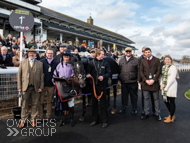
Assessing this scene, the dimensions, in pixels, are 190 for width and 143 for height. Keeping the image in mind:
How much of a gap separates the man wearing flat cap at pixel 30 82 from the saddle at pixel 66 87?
0.66m

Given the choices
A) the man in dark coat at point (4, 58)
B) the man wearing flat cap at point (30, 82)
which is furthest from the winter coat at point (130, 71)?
the man in dark coat at point (4, 58)

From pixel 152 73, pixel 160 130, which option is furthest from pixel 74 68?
pixel 160 130

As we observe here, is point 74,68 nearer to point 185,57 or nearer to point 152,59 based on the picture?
point 152,59

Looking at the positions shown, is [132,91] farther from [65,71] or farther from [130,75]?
[65,71]

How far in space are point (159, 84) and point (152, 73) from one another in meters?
0.44

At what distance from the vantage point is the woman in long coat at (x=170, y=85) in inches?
165

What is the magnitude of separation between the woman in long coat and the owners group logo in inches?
132

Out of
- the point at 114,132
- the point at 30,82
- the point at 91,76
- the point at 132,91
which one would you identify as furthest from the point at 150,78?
the point at 30,82

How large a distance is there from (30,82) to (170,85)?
407cm

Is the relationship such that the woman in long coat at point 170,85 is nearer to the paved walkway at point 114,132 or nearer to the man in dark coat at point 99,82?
the paved walkway at point 114,132

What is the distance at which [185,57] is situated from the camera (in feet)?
163

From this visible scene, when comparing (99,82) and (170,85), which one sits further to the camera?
(170,85)

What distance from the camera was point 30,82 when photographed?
402 centimetres

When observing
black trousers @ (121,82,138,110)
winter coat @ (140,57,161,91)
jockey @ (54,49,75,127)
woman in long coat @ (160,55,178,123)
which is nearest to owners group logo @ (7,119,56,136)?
jockey @ (54,49,75,127)
